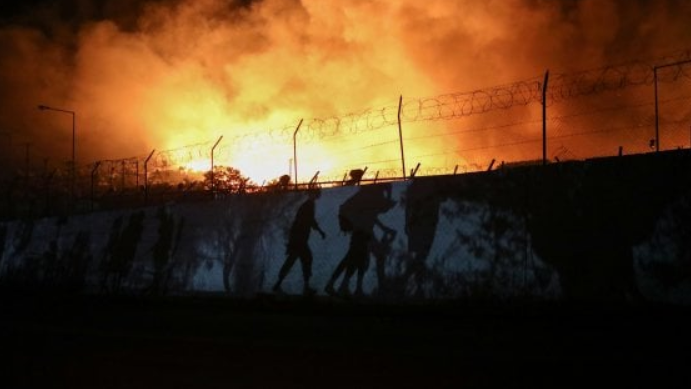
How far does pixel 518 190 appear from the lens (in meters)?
12.2

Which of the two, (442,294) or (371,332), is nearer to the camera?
(371,332)

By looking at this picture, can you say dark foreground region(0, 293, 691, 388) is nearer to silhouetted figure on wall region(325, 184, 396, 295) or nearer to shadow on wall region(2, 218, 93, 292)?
silhouetted figure on wall region(325, 184, 396, 295)

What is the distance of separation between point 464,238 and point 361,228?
2.35 meters

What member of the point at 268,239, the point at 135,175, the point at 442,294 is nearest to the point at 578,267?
the point at 442,294

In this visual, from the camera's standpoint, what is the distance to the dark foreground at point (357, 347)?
296 inches

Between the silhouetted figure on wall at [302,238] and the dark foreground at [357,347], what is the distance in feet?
3.61

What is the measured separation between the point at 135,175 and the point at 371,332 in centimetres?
1229

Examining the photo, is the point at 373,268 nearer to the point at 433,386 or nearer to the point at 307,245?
the point at 307,245

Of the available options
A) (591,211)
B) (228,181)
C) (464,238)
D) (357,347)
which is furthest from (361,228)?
(228,181)

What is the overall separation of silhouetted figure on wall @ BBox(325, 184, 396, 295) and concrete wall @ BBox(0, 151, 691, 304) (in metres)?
0.02

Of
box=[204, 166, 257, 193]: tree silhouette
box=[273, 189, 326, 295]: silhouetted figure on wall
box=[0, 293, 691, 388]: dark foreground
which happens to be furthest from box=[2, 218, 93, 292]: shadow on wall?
box=[273, 189, 326, 295]: silhouetted figure on wall

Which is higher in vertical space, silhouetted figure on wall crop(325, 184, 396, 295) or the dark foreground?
silhouetted figure on wall crop(325, 184, 396, 295)

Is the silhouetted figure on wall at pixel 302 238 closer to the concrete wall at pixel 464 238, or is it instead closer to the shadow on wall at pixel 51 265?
the concrete wall at pixel 464 238

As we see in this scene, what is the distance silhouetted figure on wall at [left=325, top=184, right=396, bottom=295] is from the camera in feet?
45.5
